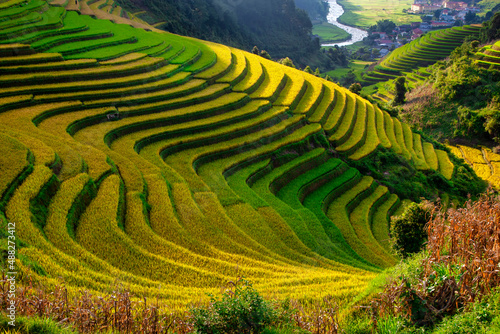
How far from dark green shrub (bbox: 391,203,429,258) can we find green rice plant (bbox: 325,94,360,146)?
863 centimetres

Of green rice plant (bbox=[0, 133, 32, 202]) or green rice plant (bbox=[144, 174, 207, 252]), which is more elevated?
green rice plant (bbox=[0, 133, 32, 202])

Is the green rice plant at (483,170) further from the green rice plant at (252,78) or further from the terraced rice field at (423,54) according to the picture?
the terraced rice field at (423,54)

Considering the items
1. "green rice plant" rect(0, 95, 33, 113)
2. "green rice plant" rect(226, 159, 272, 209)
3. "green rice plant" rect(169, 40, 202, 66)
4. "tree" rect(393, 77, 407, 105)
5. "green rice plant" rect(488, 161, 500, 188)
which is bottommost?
"green rice plant" rect(226, 159, 272, 209)

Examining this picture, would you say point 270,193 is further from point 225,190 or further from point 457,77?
point 457,77

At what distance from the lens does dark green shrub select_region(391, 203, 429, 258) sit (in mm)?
10273

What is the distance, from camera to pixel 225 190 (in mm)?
11922

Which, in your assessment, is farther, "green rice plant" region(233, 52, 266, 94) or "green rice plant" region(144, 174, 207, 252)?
"green rice plant" region(233, 52, 266, 94)

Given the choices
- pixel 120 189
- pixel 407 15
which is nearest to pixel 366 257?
pixel 120 189

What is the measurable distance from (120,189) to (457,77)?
34.5 meters

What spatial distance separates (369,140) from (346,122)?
1835mm

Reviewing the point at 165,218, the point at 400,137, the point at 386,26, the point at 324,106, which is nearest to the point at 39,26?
the point at 165,218

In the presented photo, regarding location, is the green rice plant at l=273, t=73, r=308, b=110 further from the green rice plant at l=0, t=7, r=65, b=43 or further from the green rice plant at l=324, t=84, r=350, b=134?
the green rice plant at l=0, t=7, r=65, b=43

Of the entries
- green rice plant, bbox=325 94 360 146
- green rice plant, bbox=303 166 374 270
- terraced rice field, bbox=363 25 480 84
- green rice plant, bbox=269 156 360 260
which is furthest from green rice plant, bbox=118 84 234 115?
terraced rice field, bbox=363 25 480 84

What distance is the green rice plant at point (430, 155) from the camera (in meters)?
21.1
